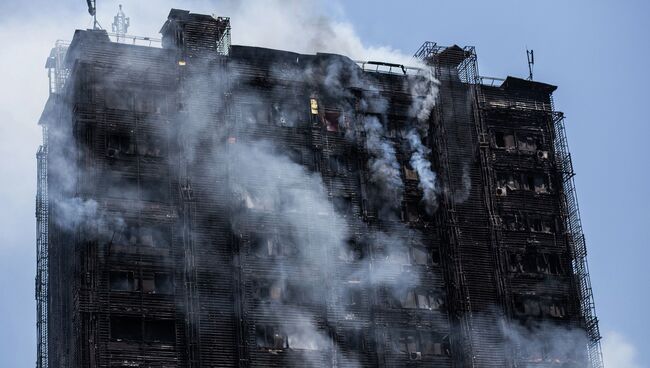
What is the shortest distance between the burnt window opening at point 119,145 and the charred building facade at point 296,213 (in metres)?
0.18

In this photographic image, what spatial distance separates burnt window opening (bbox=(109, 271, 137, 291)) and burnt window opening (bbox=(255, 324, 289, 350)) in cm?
1072

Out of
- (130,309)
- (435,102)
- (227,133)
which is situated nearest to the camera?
(130,309)

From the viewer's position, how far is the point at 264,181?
126438 mm

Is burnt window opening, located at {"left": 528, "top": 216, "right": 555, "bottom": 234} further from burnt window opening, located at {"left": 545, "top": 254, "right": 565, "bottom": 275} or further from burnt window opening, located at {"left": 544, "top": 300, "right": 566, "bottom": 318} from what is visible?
burnt window opening, located at {"left": 544, "top": 300, "right": 566, "bottom": 318}

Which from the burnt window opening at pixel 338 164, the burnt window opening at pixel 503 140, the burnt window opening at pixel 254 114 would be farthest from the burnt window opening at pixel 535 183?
the burnt window opening at pixel 254 114

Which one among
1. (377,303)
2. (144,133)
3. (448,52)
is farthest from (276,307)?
(448,52)

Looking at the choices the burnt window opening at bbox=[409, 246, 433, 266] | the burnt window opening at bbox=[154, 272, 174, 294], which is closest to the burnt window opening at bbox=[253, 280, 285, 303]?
the burnt window opening at bbox=[154, 272, 174, 294]

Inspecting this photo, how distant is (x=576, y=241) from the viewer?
136250 millimetres

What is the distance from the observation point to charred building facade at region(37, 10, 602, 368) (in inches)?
4722

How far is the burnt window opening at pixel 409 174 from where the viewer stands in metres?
133

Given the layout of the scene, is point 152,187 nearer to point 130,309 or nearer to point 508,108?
point 130,309

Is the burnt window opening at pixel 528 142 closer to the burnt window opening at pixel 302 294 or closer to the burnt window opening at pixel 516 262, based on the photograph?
the burnt window opening at pixel 516 262

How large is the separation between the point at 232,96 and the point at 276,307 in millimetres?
18567

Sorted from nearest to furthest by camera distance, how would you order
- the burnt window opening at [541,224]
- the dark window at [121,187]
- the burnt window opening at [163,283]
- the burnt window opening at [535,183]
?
the burnt window opening at [163,283] → the dark window at [121,187] → the burnt window opening at [541,224] → the burnt window opening at [535,183]
